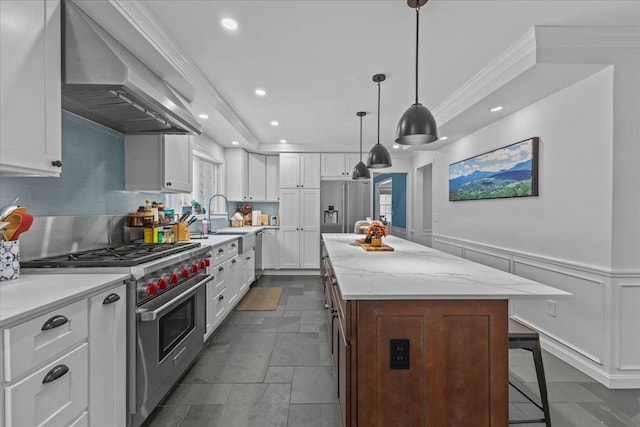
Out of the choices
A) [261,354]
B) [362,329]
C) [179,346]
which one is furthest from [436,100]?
[179,346]

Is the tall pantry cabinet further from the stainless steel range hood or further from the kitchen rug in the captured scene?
the stainless steel range hood

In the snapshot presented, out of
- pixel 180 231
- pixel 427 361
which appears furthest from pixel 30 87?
pixel 427 361

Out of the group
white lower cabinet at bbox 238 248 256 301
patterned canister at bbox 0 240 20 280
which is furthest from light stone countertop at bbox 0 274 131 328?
white lower cabinet at bbox 238 248 256 301

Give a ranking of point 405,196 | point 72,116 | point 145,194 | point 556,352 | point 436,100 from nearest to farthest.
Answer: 1. point 72,116
2. point 556,352
3. point 145,194
4. point 436,100
5. point 405,196

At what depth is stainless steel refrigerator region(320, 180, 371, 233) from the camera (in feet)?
18.4

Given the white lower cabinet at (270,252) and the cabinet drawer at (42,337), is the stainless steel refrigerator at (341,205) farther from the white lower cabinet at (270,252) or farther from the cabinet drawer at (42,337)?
the cabinet drawer at (42,337)

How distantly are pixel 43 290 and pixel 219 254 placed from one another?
178cm

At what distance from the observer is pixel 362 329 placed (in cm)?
138

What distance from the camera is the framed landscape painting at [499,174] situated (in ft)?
9.27

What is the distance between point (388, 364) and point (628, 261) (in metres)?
2.08

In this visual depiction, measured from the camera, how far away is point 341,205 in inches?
222

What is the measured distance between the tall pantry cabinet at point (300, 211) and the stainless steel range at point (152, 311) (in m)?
3.40

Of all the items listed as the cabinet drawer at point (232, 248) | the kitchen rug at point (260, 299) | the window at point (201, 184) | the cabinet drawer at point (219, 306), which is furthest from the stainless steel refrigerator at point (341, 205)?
the cabinet drawer at point (219, 306)

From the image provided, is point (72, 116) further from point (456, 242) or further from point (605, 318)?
point (456, 242)
